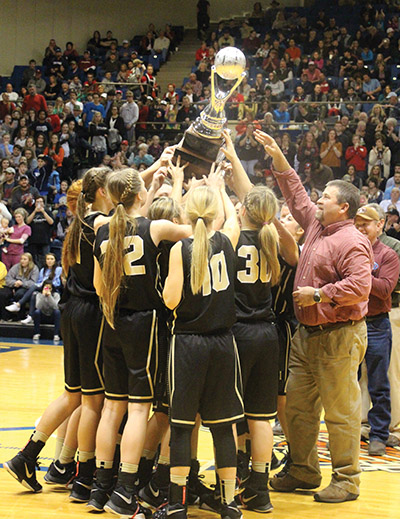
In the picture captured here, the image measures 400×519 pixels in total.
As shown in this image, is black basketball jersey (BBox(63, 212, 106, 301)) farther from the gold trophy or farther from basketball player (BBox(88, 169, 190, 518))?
the gold trophy

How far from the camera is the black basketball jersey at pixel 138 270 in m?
4.33

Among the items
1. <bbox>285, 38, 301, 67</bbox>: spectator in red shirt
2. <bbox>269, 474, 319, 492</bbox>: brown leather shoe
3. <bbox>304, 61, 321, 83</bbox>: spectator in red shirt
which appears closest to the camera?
<bbox>269, 474, 319, 492</bbox>: brown leather shoe

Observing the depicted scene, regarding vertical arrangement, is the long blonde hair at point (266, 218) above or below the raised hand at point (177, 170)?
below

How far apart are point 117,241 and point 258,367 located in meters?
1.11

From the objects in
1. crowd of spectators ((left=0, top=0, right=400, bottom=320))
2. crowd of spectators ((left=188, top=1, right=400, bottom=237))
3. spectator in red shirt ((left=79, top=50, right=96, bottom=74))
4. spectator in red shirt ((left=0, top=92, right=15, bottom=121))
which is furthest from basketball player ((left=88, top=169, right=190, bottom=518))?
spectator in red shirt ((left=79, top=50, right=96, bottom=74))

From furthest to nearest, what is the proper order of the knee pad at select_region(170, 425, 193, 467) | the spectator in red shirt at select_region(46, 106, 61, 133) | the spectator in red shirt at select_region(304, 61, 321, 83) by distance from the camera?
the spectator in red shirt at select_region(46, 106, 61, 133), the spectator in red shirt at select_region(304, 61, 321, 83), the knee pad at select_region(170, 425, 193, 467)

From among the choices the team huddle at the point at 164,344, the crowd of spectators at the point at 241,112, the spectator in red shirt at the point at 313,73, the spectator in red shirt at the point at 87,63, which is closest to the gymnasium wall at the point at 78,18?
the crowd of spectators at the point at 241,112

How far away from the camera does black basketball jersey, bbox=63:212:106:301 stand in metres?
4.71

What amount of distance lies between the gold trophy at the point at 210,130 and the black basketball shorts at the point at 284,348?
1.19 metres

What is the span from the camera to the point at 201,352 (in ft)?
13.3

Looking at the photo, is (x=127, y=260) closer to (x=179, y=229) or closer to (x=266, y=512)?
(x=179, y=229)

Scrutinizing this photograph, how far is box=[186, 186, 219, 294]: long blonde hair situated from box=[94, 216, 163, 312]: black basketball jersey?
31 cm

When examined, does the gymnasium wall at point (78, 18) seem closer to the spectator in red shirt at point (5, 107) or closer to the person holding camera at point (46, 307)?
the spectator in red shirt at point (5, 107)

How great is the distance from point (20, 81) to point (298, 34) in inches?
309
